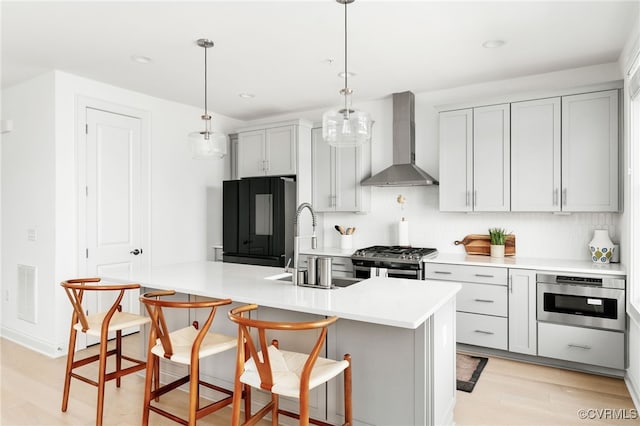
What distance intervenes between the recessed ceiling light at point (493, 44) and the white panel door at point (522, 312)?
1.90m

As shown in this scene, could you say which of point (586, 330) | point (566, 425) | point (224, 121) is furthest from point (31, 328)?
point (586, 330)

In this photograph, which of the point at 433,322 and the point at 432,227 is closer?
the point at 433,322

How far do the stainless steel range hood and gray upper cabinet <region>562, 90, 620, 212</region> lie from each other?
1.26 meters

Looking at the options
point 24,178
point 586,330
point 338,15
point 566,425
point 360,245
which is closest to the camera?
point 566,425

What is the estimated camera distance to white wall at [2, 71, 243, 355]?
3883mm

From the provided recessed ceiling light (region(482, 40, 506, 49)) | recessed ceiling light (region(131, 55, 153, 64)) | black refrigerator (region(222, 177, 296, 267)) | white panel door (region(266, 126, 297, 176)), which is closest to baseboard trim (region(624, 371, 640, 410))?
recessed ceiling light (region(482, 40, 506, 49))

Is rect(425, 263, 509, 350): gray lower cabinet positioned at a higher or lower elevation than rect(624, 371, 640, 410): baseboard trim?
higher

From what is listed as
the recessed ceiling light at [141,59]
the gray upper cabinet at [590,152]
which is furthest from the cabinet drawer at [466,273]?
the recessed ceiling light at [141,59]

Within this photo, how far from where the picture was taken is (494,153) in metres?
3.97

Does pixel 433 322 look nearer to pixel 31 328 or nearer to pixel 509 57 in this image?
pixel 509 57

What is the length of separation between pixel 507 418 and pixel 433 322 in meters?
1.13

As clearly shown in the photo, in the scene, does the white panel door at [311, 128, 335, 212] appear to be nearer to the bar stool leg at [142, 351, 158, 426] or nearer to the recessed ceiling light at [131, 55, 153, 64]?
the recessed ceiling light at [131, 55, 153, 64]

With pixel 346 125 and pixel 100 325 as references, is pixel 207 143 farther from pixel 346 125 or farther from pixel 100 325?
pixel 100 325

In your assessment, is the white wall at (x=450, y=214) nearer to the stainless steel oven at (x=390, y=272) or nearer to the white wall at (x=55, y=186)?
the stainless steel oven at (x=390, y=272)
